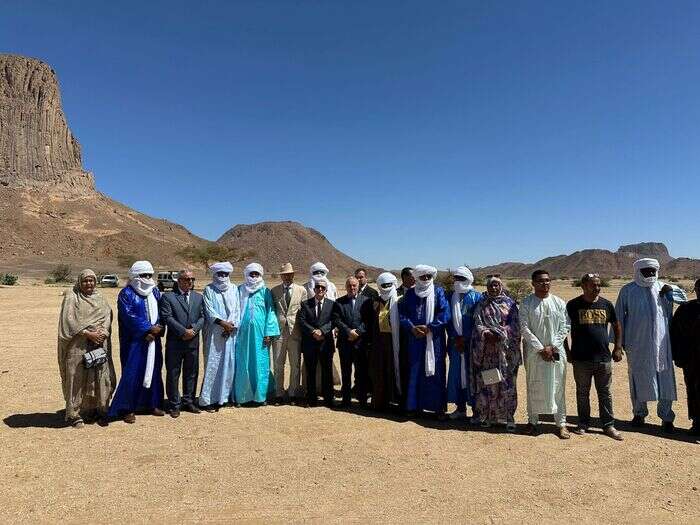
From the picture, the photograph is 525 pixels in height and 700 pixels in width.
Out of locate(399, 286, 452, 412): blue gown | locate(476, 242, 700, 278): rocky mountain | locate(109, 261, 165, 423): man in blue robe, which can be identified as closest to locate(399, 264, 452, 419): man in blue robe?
locate(399, 286, 452, 412): blue gown

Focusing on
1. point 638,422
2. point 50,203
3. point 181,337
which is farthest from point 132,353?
point 50,203

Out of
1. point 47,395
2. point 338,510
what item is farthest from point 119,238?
point 338,510

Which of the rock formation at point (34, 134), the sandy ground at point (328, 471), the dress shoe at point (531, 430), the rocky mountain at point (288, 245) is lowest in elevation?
the sandy ground at point (328, 471)

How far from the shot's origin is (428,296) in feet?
17.3

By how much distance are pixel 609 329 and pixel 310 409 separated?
3.43 metres

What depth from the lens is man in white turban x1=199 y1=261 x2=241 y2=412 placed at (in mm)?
5445

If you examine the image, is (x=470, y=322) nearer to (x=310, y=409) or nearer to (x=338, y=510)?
(x=310, y=409)

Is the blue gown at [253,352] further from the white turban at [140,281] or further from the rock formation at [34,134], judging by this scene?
the rock formation at [34,134]

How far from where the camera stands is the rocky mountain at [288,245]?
110m

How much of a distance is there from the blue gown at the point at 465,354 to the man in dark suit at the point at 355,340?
0.96 metres

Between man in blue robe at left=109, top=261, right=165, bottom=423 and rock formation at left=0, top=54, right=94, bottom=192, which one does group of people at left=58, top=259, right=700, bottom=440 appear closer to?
man in blue robe at left=109, top=261, right=165, bottom=423

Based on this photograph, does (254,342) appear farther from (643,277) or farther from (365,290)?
(643,277)

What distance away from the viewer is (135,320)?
504cm

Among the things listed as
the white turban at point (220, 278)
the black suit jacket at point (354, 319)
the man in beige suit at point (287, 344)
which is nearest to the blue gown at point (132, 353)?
the white turban at point (220, 278)
